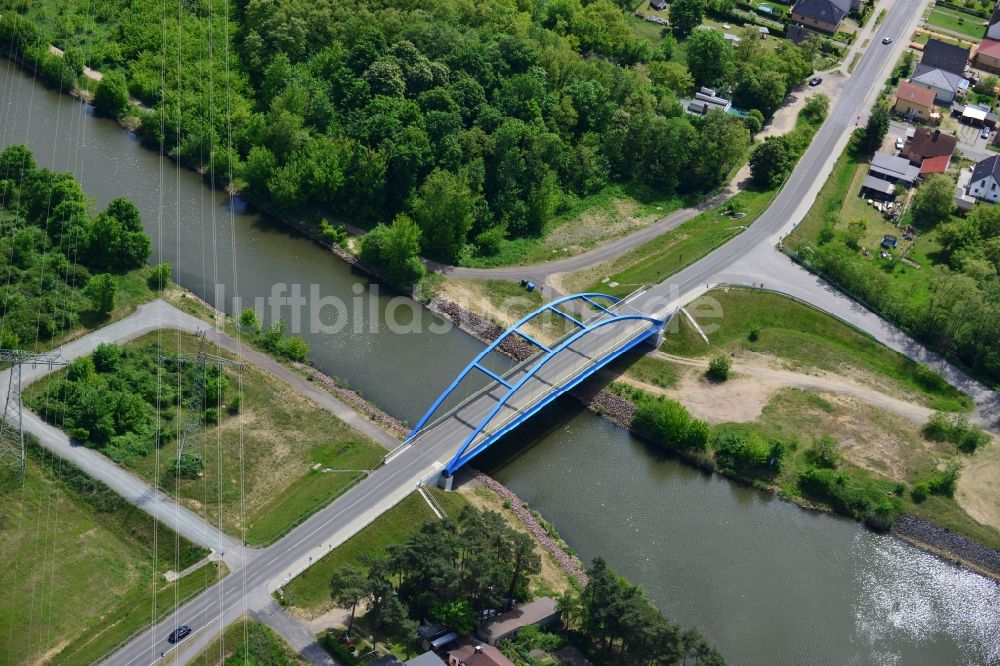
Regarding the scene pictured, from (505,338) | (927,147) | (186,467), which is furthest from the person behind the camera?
(927,147)

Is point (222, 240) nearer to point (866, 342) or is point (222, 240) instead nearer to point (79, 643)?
→ point (79, 643)

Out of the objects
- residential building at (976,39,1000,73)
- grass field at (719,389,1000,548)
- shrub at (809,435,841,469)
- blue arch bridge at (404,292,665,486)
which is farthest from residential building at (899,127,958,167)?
shrub at (809,435,841,469)

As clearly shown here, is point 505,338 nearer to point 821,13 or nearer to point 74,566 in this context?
point 74,566

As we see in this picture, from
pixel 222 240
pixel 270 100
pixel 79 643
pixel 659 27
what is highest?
pixel 659 27

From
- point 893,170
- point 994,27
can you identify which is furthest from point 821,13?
point 893,170

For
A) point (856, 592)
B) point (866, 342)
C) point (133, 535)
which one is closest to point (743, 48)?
point (866, 342)

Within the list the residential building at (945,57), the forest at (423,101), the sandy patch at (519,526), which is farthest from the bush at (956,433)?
the residential building at (945,57)

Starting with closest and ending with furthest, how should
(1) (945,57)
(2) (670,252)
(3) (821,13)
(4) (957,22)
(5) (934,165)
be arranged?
(2) (670,252) < (5) (934,165) < (1) (945,57) < (3) (821,13) < (4) (957,22)
